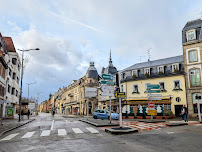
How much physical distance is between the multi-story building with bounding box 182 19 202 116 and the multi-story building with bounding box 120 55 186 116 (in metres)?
1.23

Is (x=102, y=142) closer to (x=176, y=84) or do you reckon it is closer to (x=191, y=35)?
(x=176, y=84)

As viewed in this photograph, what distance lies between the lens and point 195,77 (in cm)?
2877

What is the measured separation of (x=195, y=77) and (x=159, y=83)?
6.24 metres

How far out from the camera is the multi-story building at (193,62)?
1114 inches

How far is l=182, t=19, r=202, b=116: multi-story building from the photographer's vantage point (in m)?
28.3

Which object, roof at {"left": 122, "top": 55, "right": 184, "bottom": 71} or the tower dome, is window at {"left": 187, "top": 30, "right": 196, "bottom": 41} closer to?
roof at {"left": 122, "top": 55, "right": 184, "bottom": 71}

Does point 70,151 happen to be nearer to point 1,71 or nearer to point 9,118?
point 1,71

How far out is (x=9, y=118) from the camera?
30.0 metres

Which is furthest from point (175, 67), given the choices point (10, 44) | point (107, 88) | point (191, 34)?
point (10, 44)

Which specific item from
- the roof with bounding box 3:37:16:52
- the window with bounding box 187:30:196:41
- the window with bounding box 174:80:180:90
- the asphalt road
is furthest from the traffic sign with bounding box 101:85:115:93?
the roof with bounding box 3:37:16:52

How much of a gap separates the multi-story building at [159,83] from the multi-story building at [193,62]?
4.02 ft

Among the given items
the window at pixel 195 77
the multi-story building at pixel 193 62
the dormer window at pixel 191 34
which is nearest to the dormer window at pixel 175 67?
the multi-story building at pixel 193 62

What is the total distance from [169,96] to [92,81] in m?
26.9

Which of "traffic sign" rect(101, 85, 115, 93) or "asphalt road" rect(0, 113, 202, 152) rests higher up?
"traffic sign" rect(101, 85, 115, 93)
